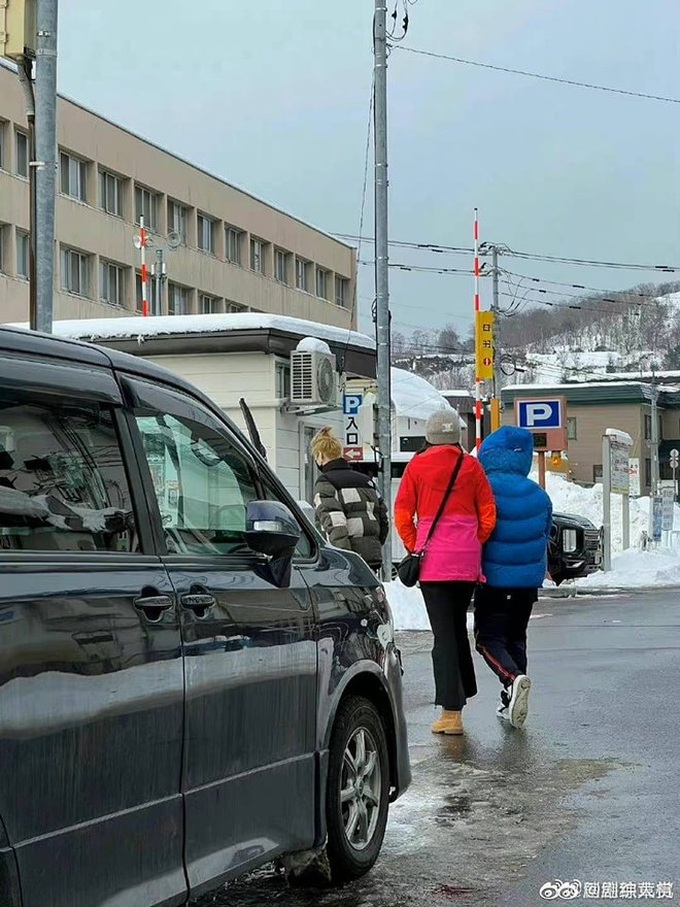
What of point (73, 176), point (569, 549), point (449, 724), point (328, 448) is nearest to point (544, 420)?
point (569, 549)

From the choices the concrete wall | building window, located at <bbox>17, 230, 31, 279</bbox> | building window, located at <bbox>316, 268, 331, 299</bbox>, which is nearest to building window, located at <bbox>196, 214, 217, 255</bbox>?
the concrete wall

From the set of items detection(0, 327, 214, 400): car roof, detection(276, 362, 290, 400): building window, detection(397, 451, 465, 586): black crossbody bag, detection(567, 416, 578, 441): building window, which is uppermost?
detection(567, 416, 578, 441): building window

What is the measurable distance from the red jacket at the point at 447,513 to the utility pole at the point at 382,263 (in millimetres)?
12098

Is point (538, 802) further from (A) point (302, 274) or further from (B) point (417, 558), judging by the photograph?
(A) point (302, 274)

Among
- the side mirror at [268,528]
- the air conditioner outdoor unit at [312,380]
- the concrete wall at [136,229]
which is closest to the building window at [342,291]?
the concrete wall at [136,229]

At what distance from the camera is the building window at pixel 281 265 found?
64938 millimetres

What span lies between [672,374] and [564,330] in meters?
34.0

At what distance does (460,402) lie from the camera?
293 feet

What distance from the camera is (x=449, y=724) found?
846cm

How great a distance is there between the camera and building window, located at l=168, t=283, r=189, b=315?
5675 centimetres

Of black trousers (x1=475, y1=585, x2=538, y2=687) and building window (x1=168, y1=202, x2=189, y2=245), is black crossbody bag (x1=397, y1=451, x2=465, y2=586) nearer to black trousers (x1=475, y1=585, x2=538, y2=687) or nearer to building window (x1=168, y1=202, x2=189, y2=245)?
black trousers (x1=475, y1=585, x2=538, y2=687)

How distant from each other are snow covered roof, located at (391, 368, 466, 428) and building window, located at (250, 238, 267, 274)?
23.8 meters

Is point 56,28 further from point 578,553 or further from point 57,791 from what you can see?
point 578,553

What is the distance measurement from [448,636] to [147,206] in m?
47.6
